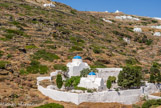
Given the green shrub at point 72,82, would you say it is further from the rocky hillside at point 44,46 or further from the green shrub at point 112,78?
the green shrub at point 112,78

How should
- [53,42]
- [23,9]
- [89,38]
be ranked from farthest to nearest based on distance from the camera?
[23,9] < [89,38] < [53,42]

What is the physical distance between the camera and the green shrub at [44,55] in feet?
135

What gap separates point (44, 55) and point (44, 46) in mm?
6293

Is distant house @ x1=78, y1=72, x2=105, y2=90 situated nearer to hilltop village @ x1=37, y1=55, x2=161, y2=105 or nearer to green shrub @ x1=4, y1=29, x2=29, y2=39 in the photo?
hilltop village @ x1=37, y1=55, x2=161, y2=105

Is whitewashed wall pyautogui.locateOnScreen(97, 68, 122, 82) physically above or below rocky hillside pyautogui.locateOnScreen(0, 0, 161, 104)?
below

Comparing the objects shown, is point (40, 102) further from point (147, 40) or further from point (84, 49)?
point (147, 40)

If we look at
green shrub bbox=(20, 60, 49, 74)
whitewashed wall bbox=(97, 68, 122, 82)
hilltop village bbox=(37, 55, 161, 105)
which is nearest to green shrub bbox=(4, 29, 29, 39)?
green shrub bbox=(20, 60, 49, 74)

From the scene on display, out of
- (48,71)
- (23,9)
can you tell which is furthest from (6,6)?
(48,71)

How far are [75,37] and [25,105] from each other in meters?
38.9

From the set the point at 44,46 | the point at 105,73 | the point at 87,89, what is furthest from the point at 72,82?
the point at 44,46

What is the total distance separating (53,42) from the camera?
52.1m

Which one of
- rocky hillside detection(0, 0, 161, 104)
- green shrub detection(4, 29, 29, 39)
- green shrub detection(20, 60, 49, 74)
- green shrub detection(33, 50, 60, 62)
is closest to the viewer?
rocky hillside detection(0, 0, 161, 104)

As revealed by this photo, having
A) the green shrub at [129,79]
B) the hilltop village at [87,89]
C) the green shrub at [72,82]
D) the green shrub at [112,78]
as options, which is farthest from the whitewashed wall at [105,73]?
the green shrub at [72,82]

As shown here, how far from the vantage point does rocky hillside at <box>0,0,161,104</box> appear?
102 ft
